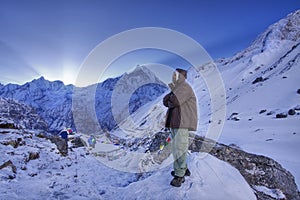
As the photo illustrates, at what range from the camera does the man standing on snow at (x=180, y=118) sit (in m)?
5.02

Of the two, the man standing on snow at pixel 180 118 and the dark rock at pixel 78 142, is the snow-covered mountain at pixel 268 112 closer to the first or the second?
the dark rock at pixel 78 142

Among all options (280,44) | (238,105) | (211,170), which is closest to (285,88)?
(238,105)

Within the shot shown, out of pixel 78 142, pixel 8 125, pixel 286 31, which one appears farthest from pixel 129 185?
pixel 286 31

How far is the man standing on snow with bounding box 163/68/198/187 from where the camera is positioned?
5.02 m

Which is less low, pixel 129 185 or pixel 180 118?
pixel 180 118

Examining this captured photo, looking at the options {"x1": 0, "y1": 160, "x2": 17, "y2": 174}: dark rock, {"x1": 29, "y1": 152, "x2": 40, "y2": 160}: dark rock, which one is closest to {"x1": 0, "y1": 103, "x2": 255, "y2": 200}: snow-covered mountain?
{"x1": 0, "y1": 160, "x2": 17, "y2": 174}: dark rock

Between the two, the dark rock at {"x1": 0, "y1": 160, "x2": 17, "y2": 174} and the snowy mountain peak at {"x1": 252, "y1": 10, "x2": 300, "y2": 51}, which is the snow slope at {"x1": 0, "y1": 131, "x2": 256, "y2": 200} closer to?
the dark rock at {"x1": 0, "y1": 160, "x2": 17, "y2": 174}

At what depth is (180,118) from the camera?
5.02 metres

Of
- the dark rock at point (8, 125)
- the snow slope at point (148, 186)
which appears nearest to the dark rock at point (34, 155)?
the snow slope at point (148, 186)

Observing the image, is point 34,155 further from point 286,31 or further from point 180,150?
point 286,31

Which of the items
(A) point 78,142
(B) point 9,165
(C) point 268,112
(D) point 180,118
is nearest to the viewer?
(D) point 180,118

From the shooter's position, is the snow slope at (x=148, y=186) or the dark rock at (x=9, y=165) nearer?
the snow slope at (x=148, y=186)

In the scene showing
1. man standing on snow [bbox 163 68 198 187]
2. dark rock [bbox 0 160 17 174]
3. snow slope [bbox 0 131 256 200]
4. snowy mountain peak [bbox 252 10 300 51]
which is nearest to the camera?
snow slope [bbox 0 131 256 200]

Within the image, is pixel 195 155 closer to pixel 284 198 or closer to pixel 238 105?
pixel 284 198
